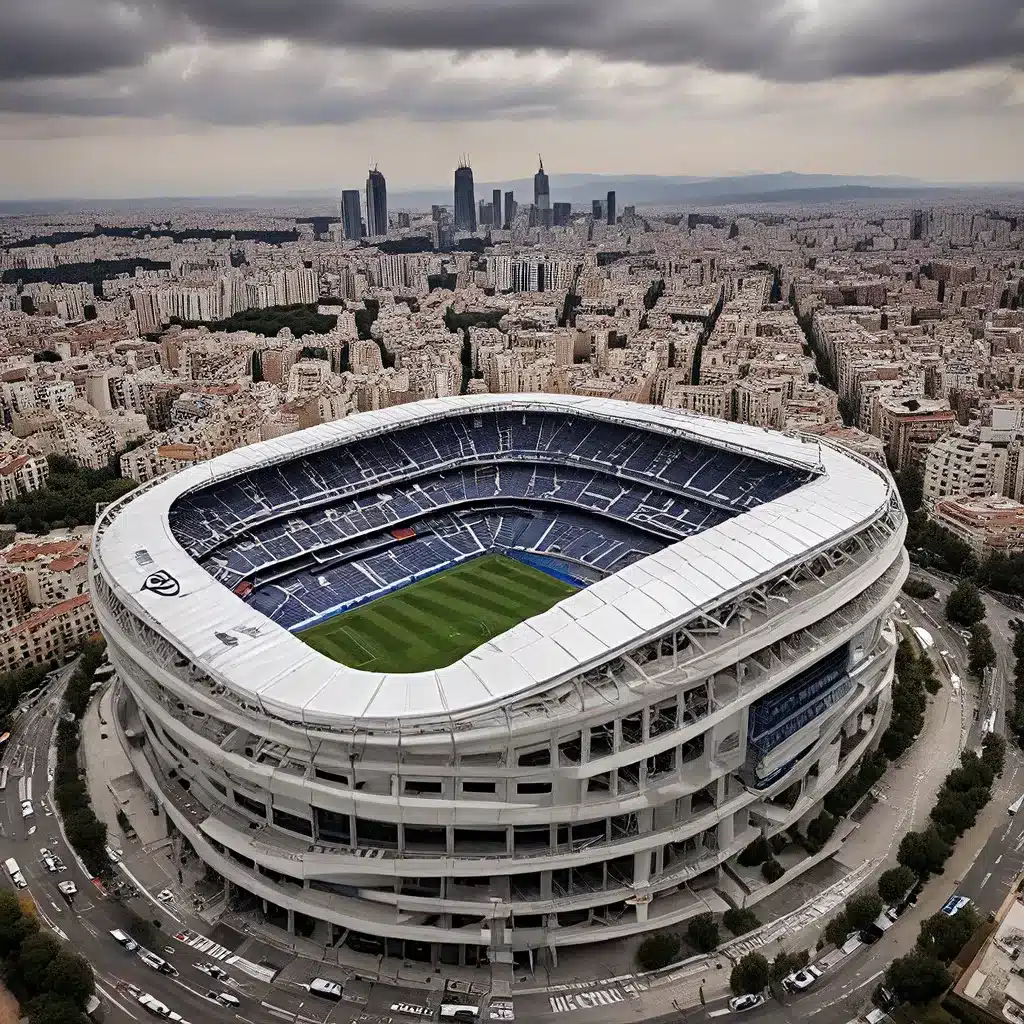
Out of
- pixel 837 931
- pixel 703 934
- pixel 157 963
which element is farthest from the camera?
pixel 157 963

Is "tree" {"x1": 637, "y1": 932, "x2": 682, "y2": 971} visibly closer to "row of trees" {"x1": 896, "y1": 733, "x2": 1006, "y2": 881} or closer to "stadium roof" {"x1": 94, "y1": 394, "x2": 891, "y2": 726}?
"stadium roof" {"x1": 94, "y1": 394, "x2": 891, "y2": 726}

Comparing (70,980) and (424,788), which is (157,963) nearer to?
(70,980)

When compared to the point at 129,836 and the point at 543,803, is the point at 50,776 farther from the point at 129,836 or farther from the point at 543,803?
the point at 543,803

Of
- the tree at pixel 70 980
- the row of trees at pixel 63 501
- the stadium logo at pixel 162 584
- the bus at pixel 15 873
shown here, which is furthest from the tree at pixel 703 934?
the row of trees at pixel 63 501

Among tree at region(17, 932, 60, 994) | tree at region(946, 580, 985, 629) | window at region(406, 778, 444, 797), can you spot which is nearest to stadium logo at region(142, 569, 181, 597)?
tree at region(17, 932, 60, 994)

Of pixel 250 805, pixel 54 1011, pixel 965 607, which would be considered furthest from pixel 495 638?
pixel 965 607

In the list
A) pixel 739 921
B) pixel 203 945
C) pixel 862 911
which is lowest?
pixel 203 945

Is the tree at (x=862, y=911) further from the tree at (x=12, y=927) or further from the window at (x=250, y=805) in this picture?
the tree at (x=12, y=927)
